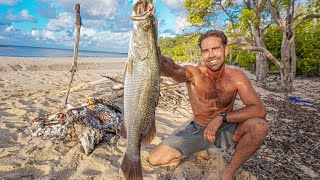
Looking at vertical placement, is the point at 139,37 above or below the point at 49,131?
above

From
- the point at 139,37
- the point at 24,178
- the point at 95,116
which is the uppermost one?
the point at 139,37

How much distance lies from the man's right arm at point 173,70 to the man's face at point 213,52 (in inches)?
13.4

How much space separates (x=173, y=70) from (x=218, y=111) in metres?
1.10

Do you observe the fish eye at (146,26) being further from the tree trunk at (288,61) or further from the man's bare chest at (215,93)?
the tree trunk at (288,61)

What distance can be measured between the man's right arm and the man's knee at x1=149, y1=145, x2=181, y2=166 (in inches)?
42.5

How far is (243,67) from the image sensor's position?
21.8 metres

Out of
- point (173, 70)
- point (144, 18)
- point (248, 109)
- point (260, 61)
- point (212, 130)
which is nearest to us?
point (144, 18)

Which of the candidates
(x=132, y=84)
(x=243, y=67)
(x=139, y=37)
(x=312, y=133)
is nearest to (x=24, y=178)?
(x=132, y=84)

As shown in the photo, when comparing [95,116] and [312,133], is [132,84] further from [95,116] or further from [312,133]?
[312,133]

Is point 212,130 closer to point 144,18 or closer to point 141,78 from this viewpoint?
point 141,78

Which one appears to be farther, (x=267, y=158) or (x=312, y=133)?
(x=312, y=133)

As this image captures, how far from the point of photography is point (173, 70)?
305 cm

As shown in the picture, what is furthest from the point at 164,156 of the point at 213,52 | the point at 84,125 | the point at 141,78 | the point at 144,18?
the point at 144,18

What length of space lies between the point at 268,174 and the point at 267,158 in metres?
0.63
